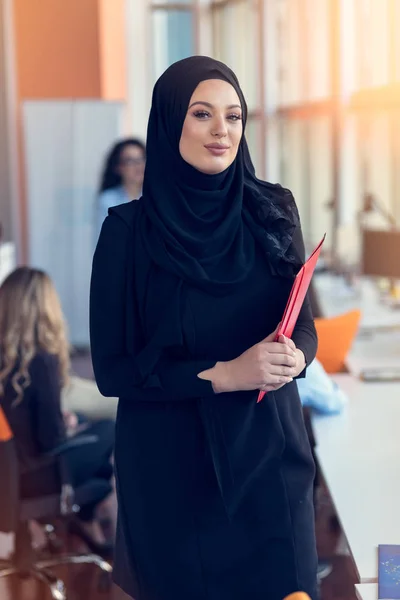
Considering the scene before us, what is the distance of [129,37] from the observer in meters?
11.3

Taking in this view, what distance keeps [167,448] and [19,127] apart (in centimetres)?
721

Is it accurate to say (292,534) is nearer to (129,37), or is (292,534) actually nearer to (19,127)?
(19,127)

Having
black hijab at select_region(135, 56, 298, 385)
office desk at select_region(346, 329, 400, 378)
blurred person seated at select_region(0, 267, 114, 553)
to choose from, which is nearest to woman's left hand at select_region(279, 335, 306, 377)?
black hijab at select_region(135, 56, 298, 385)

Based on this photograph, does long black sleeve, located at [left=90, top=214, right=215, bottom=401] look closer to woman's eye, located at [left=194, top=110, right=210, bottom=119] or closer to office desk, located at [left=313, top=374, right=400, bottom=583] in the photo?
woman's eye, located at [left=194, top=110, right=210, bottom=119]

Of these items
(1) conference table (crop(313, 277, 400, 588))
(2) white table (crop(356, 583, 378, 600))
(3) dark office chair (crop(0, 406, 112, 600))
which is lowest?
(3) dark office chair (crop(0, 406, 112, 600))

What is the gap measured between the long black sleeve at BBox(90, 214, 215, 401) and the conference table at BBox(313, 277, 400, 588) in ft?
1.72

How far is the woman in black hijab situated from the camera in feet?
5.40

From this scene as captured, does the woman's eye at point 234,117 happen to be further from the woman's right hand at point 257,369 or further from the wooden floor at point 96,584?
the wooden floor at point 96,584

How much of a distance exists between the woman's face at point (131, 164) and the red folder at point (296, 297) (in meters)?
5.02

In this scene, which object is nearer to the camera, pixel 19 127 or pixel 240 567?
pixel 240 567

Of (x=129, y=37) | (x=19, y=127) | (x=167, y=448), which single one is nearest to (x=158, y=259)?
(x=167, y=448)

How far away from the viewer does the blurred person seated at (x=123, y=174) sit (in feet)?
21.6

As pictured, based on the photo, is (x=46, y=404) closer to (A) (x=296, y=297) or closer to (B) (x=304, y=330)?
(B) (x=304, y=330)

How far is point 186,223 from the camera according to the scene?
168cm
